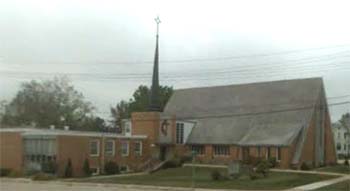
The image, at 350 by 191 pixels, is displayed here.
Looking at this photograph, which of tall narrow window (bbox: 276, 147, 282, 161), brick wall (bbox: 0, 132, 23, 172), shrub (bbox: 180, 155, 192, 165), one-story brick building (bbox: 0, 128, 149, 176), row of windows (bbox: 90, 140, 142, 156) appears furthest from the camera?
shrub (bbox: 180, 155, 192, 165)

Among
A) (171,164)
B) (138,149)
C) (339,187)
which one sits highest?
(138,149)

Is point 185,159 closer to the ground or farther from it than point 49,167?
farther from it

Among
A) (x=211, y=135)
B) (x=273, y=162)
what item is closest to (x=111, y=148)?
(x=211, y=135)

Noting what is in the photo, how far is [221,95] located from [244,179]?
1161 inches

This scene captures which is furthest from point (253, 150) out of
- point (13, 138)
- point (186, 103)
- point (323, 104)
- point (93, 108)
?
point (93, 108)

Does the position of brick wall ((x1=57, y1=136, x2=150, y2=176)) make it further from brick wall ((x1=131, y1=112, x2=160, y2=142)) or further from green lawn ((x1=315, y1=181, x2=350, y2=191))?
green lawn ((x1=315, y1=181, x2=350, y2=191))

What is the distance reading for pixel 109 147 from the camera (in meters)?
73.1

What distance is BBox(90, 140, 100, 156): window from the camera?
70688mm

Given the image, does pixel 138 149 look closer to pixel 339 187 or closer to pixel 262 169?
pixel 262 169

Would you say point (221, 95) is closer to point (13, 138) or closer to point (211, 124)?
point (211, 124)

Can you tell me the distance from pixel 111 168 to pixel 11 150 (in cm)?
1014

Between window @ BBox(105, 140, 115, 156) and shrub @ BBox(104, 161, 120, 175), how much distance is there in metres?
1.58

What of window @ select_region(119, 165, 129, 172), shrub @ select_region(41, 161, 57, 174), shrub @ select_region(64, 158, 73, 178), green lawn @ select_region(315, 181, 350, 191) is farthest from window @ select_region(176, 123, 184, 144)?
green lawn @ select_region(315, 181, 350, 191)

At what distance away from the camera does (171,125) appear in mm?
80062
